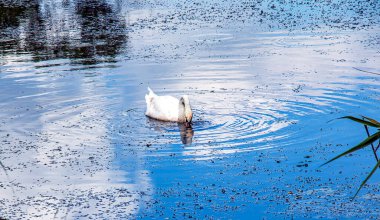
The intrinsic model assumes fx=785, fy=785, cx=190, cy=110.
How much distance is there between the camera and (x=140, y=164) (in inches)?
435

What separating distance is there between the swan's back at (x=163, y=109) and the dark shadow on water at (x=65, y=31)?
5.41 meters

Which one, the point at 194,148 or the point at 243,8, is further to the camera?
the point at 243,8

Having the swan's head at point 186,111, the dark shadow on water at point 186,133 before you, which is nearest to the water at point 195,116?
the dark shadow on water at point 186,133

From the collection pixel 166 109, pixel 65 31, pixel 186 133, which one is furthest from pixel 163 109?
pixel 65 31

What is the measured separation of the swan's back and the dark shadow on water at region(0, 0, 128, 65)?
5.41 meters

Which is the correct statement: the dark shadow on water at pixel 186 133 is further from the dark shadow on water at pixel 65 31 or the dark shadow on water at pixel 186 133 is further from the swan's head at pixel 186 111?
the dark shadow on water at pixel 65 31

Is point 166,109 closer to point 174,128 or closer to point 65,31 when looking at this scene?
point 174,128

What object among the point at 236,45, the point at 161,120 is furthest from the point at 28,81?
the point at 236,45

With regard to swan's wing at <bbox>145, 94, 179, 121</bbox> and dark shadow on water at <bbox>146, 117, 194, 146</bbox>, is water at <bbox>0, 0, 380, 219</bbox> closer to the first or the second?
dark shadow on water at <bbox>146, 117, 194, 146</bbox>

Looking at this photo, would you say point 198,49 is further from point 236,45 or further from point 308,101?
point 308,101

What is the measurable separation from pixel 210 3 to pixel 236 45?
956cm

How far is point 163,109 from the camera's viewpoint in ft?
45.0

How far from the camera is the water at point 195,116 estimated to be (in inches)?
374

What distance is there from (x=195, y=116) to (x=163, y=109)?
23.0 inches
